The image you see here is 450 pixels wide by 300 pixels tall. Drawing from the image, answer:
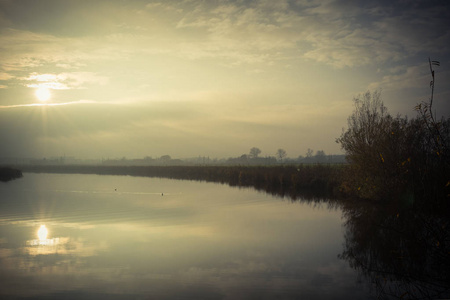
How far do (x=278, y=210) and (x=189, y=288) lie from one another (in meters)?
11.7

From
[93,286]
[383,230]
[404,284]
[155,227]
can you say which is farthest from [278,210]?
[93,286]

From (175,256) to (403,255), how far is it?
6462 mm

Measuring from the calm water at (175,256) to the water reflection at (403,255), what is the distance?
0.46 m

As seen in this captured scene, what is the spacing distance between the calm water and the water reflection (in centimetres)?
46

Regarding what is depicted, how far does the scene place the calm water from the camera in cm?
667

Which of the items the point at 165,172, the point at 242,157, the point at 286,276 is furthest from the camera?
the point at 242,157

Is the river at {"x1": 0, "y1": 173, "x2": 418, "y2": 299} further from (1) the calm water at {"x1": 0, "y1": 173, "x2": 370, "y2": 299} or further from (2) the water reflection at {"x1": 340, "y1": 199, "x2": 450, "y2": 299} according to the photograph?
(2) the water reflection at {"x1": 340, "y1": 199, "x2": 450, "y2": 299}

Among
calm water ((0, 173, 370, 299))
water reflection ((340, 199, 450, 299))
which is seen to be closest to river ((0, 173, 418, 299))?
calm water ((0, 173, 370, 299))

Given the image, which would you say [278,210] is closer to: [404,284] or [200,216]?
[200,216]

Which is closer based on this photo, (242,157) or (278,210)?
(278,210)

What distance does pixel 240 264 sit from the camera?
841 cm

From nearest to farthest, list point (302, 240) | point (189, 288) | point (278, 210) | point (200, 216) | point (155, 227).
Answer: point (189, 288) → point (302, 240) → point (155, 227) → point (200, 216) → point (278, 210)

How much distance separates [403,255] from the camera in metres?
8.99

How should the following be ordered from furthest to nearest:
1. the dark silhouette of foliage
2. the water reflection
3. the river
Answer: the dark silhouette of foliage
the river
the water reflection
